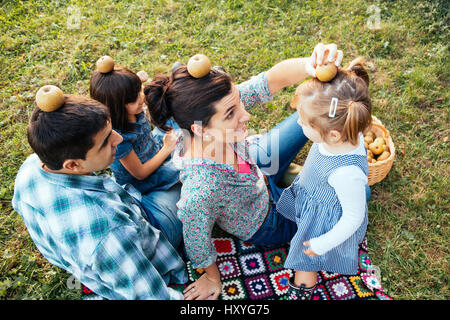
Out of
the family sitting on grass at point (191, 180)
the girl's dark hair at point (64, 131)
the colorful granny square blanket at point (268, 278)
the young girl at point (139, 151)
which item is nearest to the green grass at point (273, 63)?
the colorful granny square blanket at point (268, 278)

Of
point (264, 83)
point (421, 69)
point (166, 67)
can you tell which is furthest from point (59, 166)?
point (421, 69)

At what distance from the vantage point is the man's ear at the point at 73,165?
72.2 inches

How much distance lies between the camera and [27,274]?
281cm

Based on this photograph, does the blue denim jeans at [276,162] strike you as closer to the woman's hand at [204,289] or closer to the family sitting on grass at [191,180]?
the family sitting on grass at [191,180]

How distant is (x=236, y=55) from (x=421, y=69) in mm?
2197

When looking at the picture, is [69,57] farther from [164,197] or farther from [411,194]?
[411,194]

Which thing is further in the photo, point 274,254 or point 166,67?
point 166,67

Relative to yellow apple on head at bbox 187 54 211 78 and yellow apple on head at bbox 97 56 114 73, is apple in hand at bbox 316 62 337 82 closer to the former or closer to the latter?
yellow apple on head at bbox 187 54 211 78

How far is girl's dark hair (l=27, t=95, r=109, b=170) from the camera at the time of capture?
1739mm

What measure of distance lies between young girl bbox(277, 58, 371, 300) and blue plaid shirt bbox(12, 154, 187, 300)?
3.36 ft

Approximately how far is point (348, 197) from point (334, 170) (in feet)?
0.56

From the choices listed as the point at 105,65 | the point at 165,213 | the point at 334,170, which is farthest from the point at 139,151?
the point at 334,170

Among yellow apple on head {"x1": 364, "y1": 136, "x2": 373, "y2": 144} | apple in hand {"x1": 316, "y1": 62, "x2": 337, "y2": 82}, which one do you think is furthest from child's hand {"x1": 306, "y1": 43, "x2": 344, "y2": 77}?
yellow apple on head {"x1": 364, "y1": 136, "x2": 373, "y2": 144}
